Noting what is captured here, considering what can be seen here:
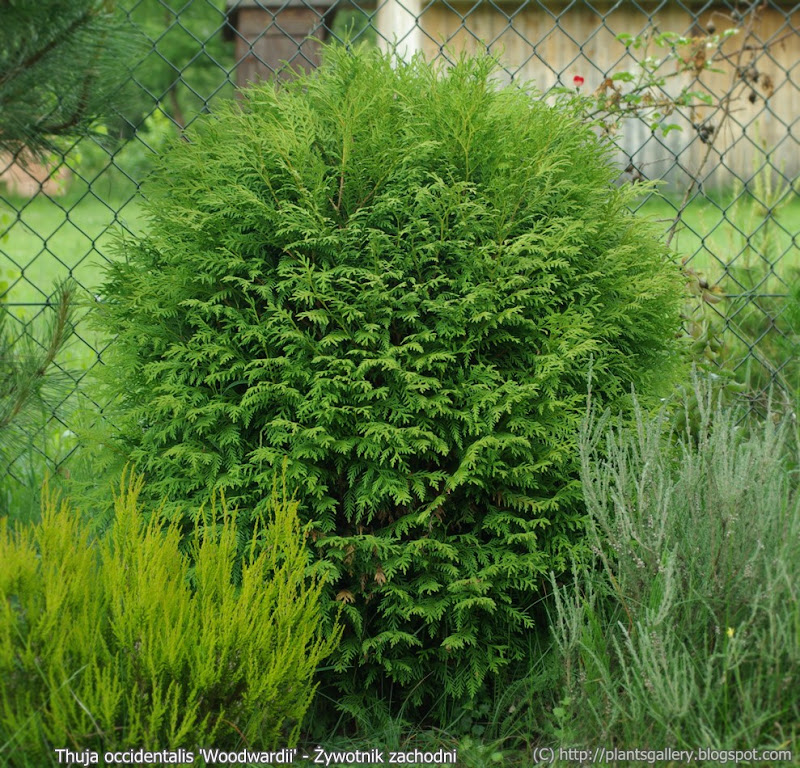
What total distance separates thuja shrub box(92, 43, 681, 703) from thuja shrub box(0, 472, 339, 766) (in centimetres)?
28

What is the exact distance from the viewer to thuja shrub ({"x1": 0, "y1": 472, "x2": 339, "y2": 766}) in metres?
1.73

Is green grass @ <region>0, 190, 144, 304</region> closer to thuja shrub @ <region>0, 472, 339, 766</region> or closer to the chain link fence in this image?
the chain link fence

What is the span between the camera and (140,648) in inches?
70.6

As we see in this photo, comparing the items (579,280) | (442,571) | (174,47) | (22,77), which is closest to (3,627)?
(442,571)

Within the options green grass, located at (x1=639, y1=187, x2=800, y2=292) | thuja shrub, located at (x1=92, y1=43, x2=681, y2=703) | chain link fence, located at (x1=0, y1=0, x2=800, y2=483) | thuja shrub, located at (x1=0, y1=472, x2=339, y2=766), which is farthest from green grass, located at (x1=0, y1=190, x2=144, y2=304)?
thuja shrub, located at (x1=0, y1=472, x2=339, y2=766)

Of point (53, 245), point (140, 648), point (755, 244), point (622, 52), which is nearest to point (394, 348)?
point (140, 648)

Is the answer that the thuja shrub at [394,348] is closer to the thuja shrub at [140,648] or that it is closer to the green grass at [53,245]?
the thuja shrub at [140,648]

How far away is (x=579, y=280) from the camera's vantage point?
2.46 metres

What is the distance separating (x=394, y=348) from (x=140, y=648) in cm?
97

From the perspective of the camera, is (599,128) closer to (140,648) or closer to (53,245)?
(140,648)

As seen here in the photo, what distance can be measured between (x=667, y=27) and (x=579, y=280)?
11620 mm

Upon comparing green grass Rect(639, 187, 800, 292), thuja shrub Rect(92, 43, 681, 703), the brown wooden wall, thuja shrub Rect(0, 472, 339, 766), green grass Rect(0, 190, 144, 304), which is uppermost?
the brown wooden wall

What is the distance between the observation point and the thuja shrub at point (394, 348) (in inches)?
89.0

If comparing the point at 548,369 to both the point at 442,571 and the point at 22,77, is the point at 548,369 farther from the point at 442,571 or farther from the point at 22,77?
the point at 22,77
